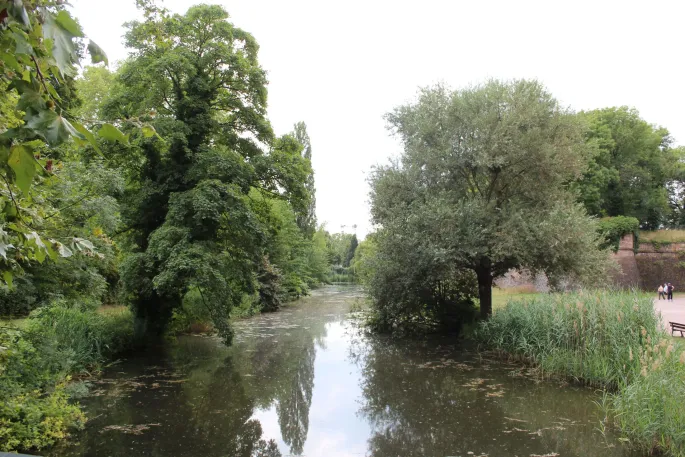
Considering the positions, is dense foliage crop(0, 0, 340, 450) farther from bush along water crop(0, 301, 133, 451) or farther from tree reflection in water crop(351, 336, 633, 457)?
tree reflection in water crop(351, 336, 633, 457)

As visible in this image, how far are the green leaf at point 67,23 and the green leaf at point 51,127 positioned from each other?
211 millimetres

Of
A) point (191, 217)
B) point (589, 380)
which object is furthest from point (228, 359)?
point (589, 380)

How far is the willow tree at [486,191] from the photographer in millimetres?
13102

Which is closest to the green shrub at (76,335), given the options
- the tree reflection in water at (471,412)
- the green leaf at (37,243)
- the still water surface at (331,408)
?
the still water surface at (331,408)

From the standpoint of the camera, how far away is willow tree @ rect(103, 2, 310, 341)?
11.3m

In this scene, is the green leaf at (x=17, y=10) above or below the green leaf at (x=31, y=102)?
above

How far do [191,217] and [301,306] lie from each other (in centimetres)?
1766

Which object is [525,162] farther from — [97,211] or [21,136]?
[21,136]

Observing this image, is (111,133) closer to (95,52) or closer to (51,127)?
(51,127)

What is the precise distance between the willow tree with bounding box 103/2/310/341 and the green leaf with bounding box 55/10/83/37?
389 inches

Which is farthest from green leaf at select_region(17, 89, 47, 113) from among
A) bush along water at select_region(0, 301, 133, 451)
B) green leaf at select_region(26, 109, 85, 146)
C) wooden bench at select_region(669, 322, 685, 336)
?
wooden bench at select_region(669, 322, 685, 336)

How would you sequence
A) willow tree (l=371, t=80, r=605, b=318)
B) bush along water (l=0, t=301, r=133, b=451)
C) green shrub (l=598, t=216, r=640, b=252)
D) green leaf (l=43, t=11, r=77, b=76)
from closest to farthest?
green leaf (l=43, t=11, r=77, b=76) < bush along water (l=0, t=301, r=133, b=451) < willow tree (l=371, t=80, r=605, b=318) < green shrub (l=598, t=216, r=640, b=252)

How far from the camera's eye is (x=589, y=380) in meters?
9.48

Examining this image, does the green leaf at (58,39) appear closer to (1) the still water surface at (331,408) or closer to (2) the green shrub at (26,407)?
(2) the green shrub at (26,407)
